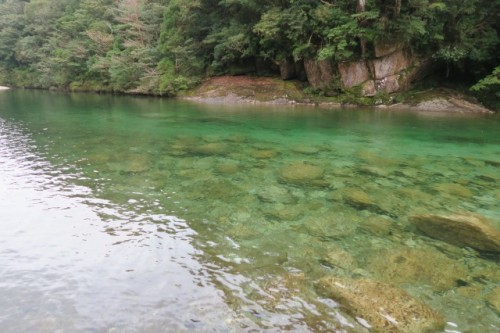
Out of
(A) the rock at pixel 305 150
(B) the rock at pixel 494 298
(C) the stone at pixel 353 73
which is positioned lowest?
(B) the rock at pixel 494 298

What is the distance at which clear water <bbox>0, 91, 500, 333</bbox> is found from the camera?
3578 mm

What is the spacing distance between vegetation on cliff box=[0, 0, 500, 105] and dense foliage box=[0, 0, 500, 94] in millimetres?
65

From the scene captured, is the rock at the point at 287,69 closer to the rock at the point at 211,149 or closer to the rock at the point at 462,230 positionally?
the rock at the point at 211,149

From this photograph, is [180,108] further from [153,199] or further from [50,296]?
[50,296]

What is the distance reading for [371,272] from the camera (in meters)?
4.32

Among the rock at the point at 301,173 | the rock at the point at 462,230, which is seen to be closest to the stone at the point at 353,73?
the rock at the point at 301,173

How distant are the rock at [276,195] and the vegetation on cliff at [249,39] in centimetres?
1522

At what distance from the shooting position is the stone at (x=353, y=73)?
21441 millimetres

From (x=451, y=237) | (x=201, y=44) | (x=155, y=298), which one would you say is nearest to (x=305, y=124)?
(x=451, y=237)

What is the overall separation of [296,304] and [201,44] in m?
26.7

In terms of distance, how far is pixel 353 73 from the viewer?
21.7m

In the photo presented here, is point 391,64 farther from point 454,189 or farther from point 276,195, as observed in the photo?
point 276,195

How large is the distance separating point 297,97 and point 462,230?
19000 millimetres

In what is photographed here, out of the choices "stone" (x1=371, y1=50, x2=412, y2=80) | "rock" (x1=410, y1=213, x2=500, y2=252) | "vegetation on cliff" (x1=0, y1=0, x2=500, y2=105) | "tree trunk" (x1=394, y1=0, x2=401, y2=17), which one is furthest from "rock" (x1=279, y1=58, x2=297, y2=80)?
"rock" (x1=410, y1=213, x2=500, y2=252)
